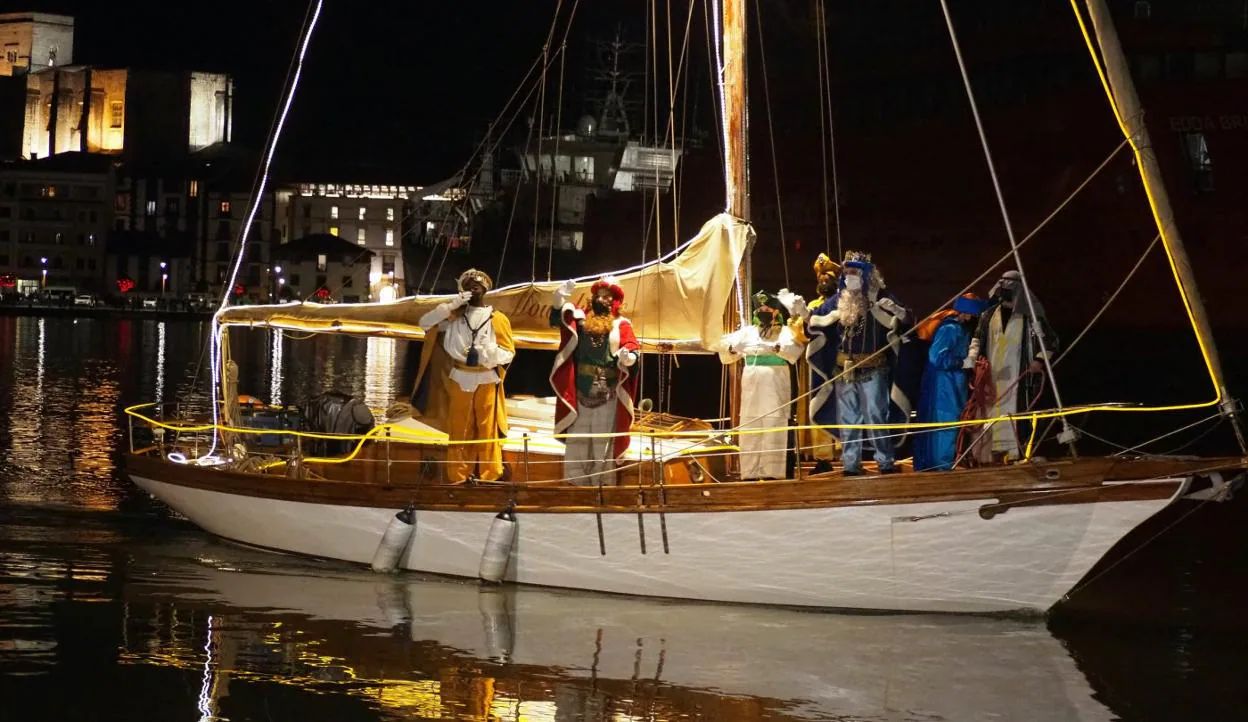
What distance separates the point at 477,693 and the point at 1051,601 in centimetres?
376

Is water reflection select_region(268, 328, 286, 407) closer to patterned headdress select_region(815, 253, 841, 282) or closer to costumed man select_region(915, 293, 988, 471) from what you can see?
patterned headdress select_region(815, 253, 841, 282)

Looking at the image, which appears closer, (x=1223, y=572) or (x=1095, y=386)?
(x=1223, y=572)

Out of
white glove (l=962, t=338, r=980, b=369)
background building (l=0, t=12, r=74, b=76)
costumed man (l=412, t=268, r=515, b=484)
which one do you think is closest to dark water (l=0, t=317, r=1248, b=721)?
costumed man (l=412, t=268, r=515, b=484)

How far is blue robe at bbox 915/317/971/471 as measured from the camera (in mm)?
10812

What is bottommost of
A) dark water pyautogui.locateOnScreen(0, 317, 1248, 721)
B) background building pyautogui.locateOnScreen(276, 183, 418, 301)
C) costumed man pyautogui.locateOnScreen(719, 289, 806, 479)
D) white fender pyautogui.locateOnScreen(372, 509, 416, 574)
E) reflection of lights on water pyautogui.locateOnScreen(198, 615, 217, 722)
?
reflection of lights on water pyautogui.locateOnScreen(198, 615, 217, 722)

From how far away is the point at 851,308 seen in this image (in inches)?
431

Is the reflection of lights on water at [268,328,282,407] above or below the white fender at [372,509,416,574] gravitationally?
below

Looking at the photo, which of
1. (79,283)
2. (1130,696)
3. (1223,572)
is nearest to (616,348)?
(1130,696)

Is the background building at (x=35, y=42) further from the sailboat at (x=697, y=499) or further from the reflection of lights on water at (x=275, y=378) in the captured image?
the sailboat at (x=697, y=499)

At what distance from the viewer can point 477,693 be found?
29.3ft

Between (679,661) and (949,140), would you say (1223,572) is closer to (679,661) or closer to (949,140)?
(679,661)

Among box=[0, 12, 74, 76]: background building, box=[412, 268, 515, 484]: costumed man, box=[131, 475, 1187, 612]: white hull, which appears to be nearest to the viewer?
box=[131, 475, 1187, 612]: white hull

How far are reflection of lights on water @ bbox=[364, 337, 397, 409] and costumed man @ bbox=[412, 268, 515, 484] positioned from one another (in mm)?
5311

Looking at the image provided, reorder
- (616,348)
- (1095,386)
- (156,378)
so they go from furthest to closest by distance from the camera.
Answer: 1. (156,378)
2. (1095,386)
3. (616,348)
